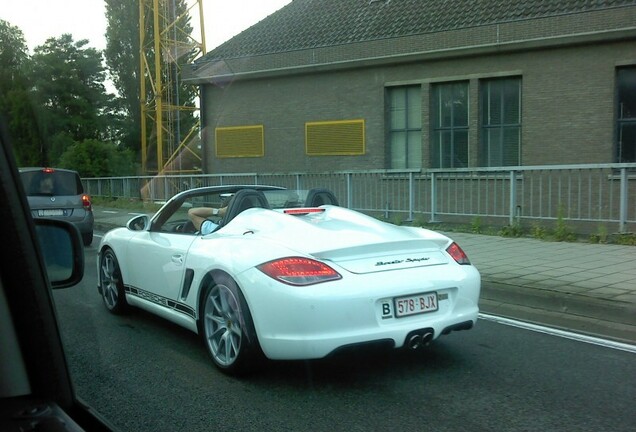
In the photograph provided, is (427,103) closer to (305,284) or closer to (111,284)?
(111,284)

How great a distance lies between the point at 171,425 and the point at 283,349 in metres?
0.87

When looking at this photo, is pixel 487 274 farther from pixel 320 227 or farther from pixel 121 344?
pixel 121 344

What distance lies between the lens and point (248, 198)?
5.43 meters

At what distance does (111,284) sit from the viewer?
21.8 ft

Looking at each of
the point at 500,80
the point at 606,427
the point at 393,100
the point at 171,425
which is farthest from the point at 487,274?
the point at 393,100

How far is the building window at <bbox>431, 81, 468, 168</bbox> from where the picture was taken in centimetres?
1700

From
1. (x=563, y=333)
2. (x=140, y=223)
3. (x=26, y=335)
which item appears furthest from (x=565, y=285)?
(x=26, y=335)

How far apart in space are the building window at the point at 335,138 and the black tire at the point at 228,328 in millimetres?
14268

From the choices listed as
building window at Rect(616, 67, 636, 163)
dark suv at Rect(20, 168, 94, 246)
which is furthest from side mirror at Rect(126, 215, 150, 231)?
building window at Rect(616, 67, 636, 163)

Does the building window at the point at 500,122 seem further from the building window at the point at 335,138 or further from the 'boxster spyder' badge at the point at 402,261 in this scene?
the 'boxster spyder' badge at the point at 402,261

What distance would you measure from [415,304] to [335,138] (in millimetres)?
15198

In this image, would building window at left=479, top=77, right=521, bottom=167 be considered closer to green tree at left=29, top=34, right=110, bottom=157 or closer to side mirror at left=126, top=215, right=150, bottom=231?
side mirror at left=126, top=215, right=150, bottom=231

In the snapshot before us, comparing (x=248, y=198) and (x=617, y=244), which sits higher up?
(x=248, y=198)

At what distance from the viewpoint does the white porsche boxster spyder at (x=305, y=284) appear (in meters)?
4.23
